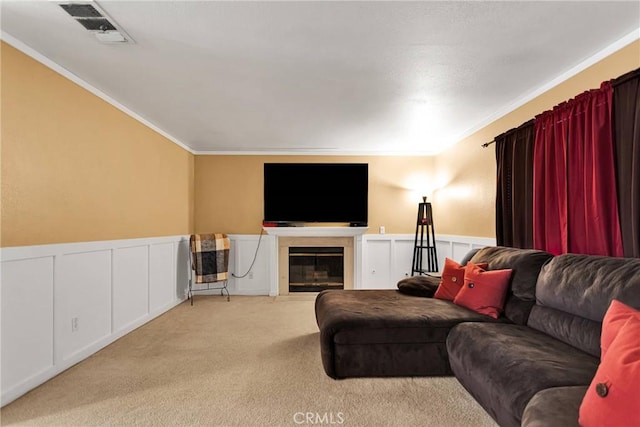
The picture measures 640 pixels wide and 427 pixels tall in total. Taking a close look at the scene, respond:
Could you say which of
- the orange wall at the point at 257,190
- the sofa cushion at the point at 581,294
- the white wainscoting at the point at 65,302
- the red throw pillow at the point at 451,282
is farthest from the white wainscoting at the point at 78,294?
the sofa cushion at the point at 581,294

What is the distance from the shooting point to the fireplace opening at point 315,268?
234 inches

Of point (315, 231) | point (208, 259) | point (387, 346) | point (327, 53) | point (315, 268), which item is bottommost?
point (387, 346)

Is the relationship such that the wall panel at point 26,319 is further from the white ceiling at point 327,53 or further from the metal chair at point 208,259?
the metal chair at point 208,259

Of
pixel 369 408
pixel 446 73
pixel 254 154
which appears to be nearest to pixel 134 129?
pixel 254 154

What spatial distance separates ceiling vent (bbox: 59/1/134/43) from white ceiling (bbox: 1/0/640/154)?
0.05 meters

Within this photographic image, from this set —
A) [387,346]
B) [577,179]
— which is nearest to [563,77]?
[577,179]

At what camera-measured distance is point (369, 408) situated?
7.41 feet

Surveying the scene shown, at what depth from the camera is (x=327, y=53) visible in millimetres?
2586

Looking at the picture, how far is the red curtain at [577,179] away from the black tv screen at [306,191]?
3.04 m

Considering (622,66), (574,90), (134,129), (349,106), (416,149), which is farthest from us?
(416,149)

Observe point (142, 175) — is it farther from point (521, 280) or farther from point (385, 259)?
point (521, 280)

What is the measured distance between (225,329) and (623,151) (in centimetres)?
368

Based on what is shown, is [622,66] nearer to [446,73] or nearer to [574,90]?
[574,90]

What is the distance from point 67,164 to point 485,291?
3379 mm
